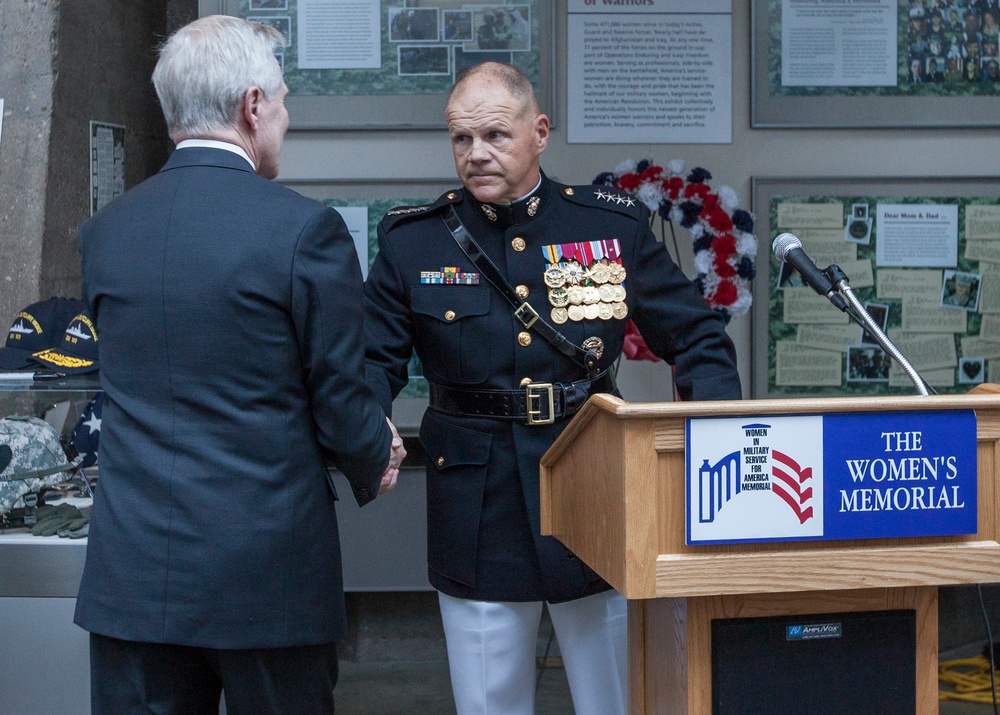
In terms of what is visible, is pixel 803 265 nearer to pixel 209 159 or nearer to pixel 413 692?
pixel 209 159

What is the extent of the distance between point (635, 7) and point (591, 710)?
7.77ft

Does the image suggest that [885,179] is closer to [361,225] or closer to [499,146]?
[361,225]

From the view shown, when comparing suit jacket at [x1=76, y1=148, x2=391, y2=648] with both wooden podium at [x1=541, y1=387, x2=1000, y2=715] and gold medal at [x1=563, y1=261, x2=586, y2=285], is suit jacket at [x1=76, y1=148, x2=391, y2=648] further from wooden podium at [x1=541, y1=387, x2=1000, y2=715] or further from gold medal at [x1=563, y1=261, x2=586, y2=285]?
gold medal at [x1=563, y1=261, x2=586, y2=285]

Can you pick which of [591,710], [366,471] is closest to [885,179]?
[591,710]

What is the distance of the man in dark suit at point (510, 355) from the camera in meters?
2.29

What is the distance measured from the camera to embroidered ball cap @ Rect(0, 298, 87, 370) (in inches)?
111

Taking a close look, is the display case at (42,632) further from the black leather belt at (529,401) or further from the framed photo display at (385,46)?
the framed photo display at (385,46)

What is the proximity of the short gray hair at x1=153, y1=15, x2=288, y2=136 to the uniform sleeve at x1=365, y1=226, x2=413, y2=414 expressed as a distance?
72cm

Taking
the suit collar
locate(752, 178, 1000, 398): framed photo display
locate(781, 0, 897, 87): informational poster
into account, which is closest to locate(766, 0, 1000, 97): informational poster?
locate(781, 0, 897, 87): informational poster

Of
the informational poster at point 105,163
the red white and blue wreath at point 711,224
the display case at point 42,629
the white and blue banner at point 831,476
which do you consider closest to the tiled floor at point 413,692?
the red white and blue wreath at point 711,224

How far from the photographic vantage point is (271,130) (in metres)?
1.79

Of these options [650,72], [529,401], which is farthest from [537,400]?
[650,72]

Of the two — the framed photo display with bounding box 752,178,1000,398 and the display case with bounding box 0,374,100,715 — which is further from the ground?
the framed photo display with bounding box 752,178,1000,398

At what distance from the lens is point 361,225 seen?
12.7 feet
